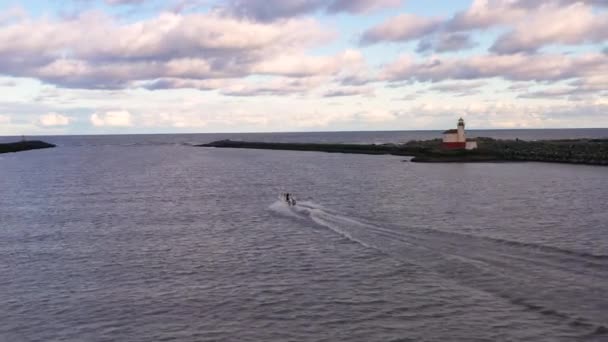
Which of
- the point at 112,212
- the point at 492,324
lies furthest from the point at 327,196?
the point at 492,324

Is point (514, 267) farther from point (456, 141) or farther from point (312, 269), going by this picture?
point (456, 141)

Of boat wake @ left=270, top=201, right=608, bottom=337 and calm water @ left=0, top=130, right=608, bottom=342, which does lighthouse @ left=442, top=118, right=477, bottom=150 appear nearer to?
calm water @ left=0, top=130, right=608, bottom=342

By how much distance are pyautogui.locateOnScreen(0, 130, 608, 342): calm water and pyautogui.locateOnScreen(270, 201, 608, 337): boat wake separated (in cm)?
7

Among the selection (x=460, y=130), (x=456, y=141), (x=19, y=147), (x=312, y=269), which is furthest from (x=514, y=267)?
(x=19, y=147)

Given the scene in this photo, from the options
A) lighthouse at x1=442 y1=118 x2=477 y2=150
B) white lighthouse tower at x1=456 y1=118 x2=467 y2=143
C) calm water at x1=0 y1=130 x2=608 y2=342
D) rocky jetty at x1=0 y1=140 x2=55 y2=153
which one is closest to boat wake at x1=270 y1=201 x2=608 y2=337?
calm water at x1=0 y1=130 x2=608 y2=342

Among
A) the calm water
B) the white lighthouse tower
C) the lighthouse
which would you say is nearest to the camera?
the calm water

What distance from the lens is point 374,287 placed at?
19.4 meters

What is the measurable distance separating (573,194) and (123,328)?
1397 inches

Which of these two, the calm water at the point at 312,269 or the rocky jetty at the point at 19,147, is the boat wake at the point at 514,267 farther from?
the rocky jetty at the point at 19,147

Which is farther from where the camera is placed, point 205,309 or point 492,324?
point 205,309

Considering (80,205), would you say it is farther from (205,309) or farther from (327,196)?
(205,309)

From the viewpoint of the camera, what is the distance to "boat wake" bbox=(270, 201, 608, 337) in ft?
54.8

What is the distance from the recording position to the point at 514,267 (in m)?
20.9

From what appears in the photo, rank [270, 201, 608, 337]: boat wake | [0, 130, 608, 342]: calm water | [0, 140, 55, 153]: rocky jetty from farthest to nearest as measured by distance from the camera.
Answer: [0, 140, 55, 153]: rocky jetty
[270, 201, 608, 337]: boat wake
[0, 130, 608, 342]: calm water
